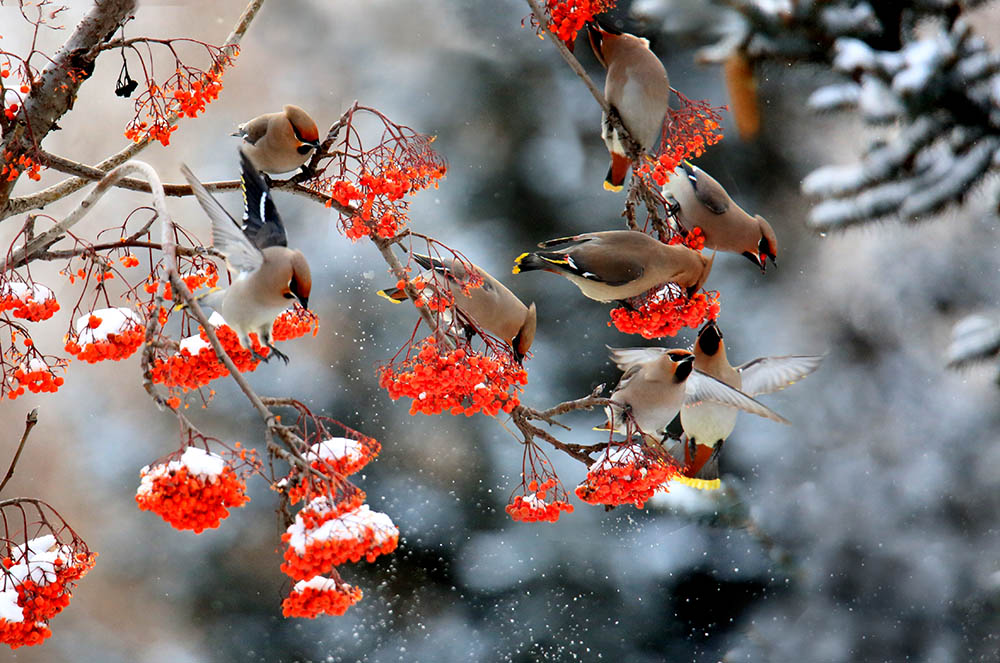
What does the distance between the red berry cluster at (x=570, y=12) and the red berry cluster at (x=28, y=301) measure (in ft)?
2.46

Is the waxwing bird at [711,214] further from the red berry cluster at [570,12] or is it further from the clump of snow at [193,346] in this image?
the clump of snow at [193,346]

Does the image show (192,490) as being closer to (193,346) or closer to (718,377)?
(193,346)

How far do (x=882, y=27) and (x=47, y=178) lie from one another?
10.1ft

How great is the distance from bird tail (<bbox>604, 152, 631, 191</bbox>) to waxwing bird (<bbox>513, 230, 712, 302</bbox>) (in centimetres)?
20

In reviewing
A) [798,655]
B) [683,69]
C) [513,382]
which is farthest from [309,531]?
[798,655]

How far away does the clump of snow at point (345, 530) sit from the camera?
0.91 metres

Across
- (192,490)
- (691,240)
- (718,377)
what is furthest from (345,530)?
(718,377)

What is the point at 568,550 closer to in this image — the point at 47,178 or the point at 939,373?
the point at 939,373

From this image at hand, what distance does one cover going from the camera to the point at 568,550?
3309 mm

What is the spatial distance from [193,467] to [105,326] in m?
0.36

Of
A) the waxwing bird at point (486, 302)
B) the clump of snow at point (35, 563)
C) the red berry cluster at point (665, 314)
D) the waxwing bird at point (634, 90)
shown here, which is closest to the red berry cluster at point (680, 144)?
the waxwing bird at point (634, 90)

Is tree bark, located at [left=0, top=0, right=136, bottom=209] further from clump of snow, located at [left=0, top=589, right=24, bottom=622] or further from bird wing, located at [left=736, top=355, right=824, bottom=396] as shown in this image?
bird wing, located at [left=736, top=355, right=824, bottom=396]

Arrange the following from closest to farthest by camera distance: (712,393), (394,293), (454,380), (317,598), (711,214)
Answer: (317,598)
(454,380)
(394,293)
(711,214)
(712,393)

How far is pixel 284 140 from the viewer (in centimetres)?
148
